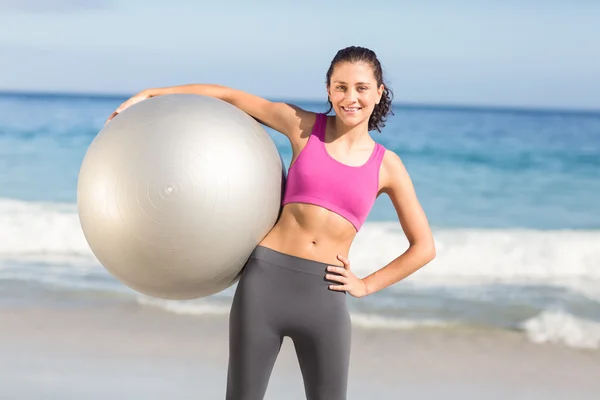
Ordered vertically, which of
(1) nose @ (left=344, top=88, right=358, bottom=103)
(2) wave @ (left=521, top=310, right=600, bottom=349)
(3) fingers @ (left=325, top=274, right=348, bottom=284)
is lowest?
(3) fingers @ (left=325, top=274, right=348, bottom=284)

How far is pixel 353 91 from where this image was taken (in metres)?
3.29

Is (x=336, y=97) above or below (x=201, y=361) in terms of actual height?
above

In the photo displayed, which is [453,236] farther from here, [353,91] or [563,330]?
[353,91]

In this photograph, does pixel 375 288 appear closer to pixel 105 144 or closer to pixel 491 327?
pixel 105 144

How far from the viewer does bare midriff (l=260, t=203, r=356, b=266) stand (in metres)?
3.31

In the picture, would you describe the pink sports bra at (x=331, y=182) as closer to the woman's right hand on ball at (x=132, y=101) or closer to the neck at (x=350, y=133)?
the neck at (x=350, y=133)

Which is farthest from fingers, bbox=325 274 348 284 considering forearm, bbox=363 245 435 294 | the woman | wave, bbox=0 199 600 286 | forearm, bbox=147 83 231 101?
wave, bbox=0 199 600 286

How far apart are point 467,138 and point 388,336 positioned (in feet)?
55.8

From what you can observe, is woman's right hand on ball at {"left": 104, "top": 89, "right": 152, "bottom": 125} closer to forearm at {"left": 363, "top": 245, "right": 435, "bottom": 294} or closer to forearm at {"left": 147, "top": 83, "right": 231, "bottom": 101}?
forearm at {"left": 147, "top": 83, "right": 231, "bottom": 101}

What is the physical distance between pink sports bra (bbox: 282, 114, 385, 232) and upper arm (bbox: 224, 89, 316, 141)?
4.2 inches

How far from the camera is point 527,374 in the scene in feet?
19.0

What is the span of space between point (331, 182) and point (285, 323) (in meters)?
0.58

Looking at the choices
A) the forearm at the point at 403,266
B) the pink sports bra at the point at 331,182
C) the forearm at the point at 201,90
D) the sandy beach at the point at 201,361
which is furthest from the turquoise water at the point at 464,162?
the pink sports bra at the point at 331,182

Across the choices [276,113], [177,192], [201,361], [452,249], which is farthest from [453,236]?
[177,192]
